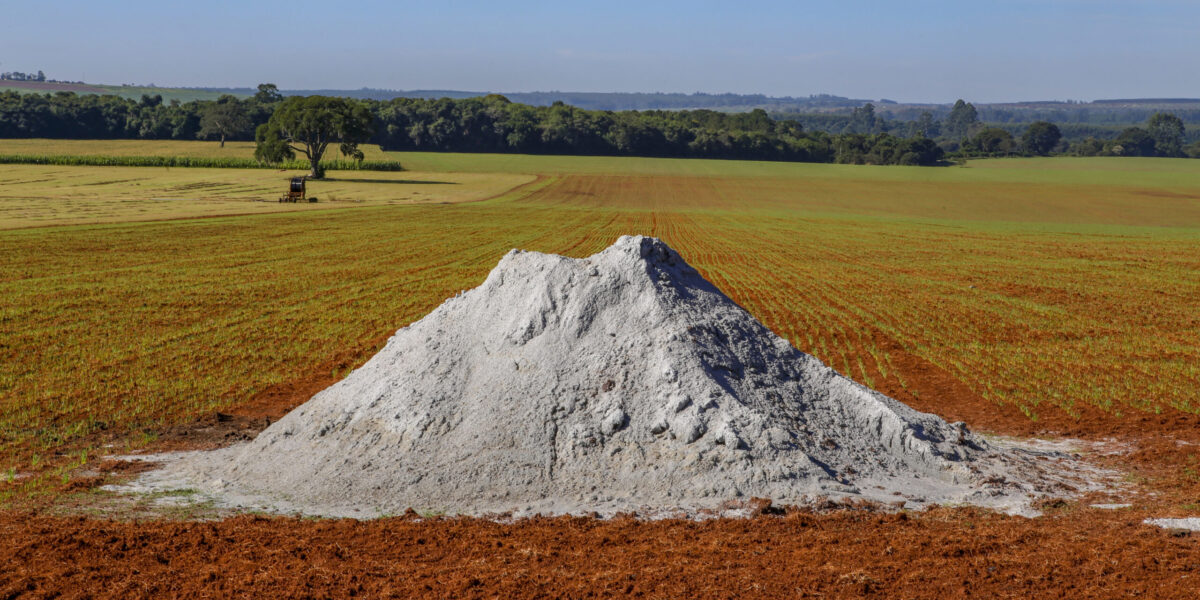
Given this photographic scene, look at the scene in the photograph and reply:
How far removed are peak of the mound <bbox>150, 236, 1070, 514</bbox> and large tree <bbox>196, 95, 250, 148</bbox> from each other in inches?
4379

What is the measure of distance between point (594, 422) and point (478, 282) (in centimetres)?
2014

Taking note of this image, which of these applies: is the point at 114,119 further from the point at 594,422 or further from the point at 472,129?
the point at 594,422

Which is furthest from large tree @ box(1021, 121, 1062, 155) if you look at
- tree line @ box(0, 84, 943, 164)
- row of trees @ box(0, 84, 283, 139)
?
row of trees @ box(0, 84, 283, 139)

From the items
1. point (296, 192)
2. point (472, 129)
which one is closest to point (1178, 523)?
point (296, 192)

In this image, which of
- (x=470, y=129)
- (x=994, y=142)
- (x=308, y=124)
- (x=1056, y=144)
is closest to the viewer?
(x=308, y=124)

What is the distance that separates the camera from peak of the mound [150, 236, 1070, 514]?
11023mm

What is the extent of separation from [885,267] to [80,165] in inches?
3114

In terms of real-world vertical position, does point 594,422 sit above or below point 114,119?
below

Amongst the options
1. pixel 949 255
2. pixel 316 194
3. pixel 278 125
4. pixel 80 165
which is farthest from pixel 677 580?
pixel 80 165

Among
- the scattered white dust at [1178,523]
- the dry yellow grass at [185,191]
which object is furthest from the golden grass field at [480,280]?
the scattered white dust at [1178,523]

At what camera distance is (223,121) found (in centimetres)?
11412

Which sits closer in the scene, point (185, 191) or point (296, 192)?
point (296, 192)

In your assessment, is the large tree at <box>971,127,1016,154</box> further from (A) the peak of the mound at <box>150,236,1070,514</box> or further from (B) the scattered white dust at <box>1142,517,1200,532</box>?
(B) the scattered white dust at <box>1142,517,1200,532</box>

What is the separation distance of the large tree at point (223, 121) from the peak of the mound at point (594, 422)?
365ft
